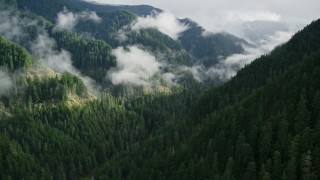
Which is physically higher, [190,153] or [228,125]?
[228,125]

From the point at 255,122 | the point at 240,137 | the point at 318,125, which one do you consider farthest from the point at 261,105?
the point at 318,125

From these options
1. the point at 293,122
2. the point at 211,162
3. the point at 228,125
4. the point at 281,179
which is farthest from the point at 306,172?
the point at 228,125

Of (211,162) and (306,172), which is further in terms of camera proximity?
(211,162)

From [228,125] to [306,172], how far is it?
58.8 meters

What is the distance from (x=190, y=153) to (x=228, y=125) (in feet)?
66.9

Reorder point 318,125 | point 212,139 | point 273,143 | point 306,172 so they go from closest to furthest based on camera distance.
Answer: point 306,172, point 318,125, point 273,143, point 212,139

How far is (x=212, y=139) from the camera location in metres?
194

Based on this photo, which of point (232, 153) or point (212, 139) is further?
point (212, 139)

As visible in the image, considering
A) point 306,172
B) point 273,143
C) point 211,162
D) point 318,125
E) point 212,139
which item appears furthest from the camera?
point 212,139

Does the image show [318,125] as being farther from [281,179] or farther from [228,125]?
[228,125]

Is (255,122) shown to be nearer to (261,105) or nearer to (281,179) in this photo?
(261,105)

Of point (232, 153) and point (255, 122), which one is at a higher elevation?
point (255, 122)

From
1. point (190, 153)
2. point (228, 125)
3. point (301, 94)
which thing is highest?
point (301, 94)

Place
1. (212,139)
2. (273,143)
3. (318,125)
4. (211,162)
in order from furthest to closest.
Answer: (212,139), (211,162), (273,143), (318,125)
